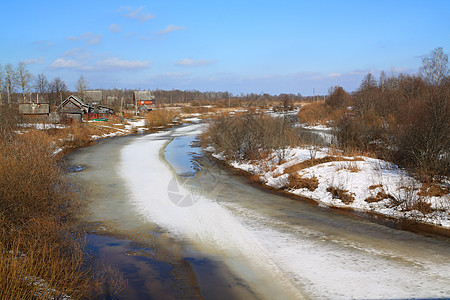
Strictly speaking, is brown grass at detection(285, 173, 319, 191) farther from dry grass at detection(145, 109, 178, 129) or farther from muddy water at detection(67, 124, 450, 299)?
dry grass at detection(145, 109, 178, 129)

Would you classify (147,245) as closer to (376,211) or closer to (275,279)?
(275,279)

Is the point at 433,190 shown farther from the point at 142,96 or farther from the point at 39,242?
the point at 142,96

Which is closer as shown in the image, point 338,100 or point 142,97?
point 338,100

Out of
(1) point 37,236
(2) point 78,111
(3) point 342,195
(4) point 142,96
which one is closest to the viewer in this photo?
(1) point 37,236

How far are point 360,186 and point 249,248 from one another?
7263 mm

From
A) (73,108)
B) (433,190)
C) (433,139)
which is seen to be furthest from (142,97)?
(433,190)

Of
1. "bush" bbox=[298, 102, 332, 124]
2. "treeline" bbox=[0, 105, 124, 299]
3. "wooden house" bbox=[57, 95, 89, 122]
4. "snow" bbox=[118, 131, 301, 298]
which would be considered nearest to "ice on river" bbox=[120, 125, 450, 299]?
"snow" bbox=[118, 131, 301, 298]

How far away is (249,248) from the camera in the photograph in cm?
978

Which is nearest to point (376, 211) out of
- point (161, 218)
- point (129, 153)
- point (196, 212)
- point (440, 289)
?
point (440, 289)

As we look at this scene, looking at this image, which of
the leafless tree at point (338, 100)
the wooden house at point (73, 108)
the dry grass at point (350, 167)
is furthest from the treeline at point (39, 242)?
the leafless tree at point (338, 100)

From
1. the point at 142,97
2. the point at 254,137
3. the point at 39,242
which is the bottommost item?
the point at 39,242

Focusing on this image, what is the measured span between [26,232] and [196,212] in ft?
21.1

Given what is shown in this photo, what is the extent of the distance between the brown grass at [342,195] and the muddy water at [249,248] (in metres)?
1.25

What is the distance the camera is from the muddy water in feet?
24.7
